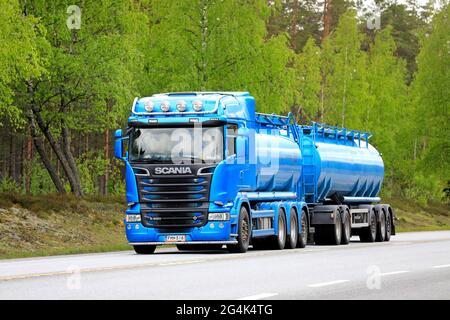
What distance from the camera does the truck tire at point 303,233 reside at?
108 feet

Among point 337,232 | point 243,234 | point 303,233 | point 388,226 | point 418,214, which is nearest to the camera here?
point 243,234

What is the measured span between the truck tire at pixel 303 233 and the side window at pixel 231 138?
212 inches

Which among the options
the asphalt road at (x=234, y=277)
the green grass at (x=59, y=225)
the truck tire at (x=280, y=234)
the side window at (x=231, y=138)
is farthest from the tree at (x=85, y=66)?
the asphalt road at (x=234, y=277)

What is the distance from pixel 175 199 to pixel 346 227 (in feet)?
33.5

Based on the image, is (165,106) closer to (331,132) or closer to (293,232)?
(293,232)

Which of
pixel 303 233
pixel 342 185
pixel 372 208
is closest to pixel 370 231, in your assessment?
pixel 372 208

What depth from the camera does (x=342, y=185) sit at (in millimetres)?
37094

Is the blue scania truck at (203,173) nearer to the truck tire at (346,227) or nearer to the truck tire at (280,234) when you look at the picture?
the truck tire at (280,234)

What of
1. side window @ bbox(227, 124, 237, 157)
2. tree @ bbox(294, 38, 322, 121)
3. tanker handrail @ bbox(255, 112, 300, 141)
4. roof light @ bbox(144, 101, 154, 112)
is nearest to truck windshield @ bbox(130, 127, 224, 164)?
side window @ bbox(227, 124, 237, 157)

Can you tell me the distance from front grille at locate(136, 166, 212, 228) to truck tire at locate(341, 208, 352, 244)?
9452mm

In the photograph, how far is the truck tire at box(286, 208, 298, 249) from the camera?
32.0m

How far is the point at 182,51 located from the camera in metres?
46.7

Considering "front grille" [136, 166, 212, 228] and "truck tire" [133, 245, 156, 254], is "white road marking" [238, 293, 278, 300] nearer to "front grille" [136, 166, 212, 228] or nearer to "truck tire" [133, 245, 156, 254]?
"front grille" [136, 166, 212, 228]
